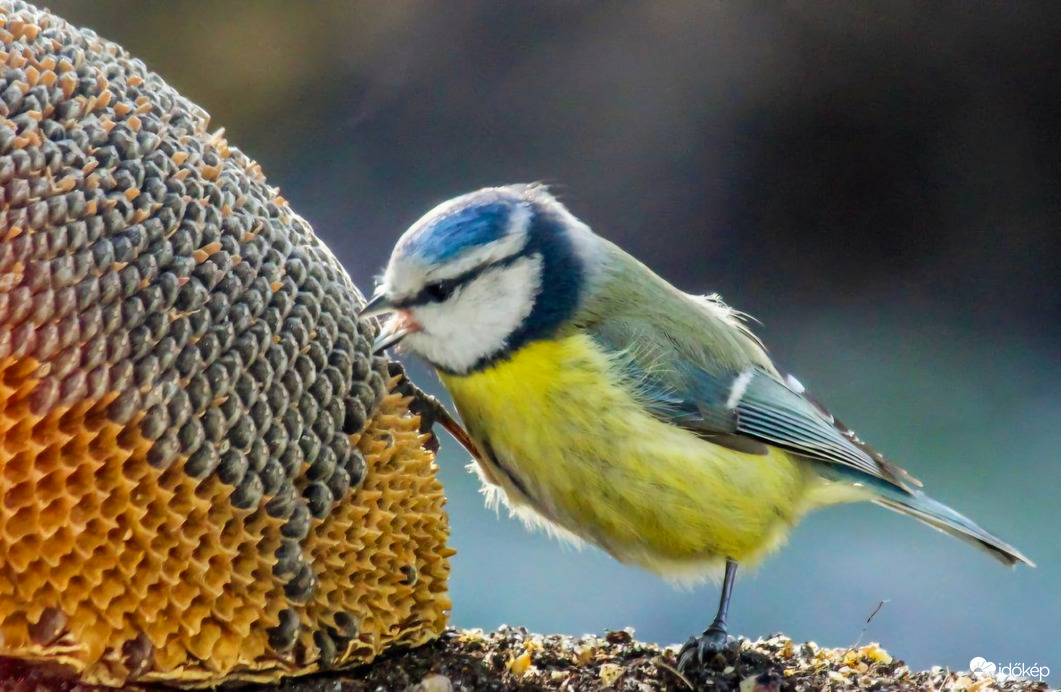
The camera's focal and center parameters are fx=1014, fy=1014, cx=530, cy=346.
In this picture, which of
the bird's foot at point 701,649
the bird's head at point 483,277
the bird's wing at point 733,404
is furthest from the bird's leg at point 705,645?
the bird's head at point 483,277

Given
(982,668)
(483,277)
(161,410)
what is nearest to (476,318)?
(483,277)

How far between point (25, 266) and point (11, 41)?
0.61 ft

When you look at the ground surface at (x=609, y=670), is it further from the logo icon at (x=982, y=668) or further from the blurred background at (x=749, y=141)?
the blurred background at (x=749, y=141)

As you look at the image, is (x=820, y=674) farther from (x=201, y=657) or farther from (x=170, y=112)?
(x=170, y=112)

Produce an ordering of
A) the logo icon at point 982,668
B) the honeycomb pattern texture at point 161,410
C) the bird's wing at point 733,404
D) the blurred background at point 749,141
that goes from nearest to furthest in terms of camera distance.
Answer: the honeycomb pattern texture at point 161,410 < the logo icon at point 982,668 < the bird's wing at point 733,404 < the blurred background at point 749,141

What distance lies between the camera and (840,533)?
5.76 ft

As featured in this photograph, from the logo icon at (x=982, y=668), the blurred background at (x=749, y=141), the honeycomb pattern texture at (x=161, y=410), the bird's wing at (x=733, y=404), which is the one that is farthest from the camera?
the blurred background at (x=749, y=141)

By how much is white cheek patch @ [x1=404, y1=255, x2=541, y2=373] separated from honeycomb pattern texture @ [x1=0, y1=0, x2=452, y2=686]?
0.81ft

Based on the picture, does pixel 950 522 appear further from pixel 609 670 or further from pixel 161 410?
pixel 161 410

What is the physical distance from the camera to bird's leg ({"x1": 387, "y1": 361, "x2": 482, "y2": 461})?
92 cm

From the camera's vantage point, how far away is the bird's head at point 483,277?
1027 mm

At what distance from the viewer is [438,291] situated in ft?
3.48

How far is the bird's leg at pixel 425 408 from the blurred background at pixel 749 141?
92cm

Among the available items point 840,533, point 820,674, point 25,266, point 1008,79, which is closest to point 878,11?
point 1008,79
